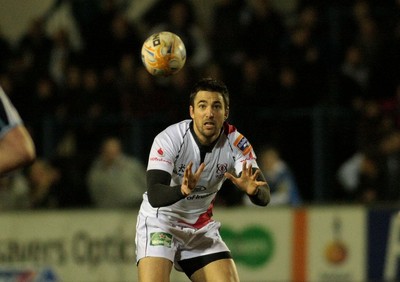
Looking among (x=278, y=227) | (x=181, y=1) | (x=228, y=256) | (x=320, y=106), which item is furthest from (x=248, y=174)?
(x=181, y=1)

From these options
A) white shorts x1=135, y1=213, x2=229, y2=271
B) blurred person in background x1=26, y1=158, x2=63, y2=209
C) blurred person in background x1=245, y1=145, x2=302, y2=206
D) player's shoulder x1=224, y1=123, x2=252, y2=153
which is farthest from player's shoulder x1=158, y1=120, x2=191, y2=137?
blurred person in background x1=26, y1=158, x2=63, y2=209

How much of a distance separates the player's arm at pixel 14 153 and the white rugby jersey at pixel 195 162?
2815 mm

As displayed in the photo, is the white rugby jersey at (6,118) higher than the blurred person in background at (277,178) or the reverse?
higher

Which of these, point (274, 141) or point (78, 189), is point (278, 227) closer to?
point (274, 141)

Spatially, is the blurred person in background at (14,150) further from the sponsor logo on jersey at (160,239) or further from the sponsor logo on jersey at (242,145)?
the sponsor logo on jersey at (242,145)

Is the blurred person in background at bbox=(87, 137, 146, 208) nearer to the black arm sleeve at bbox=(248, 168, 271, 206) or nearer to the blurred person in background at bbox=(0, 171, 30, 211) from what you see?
the blurred person in background at bbox=(0, 171, 30, 211)

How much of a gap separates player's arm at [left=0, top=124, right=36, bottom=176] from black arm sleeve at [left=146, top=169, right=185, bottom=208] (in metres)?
2.43

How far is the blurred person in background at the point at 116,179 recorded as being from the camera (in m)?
11.2

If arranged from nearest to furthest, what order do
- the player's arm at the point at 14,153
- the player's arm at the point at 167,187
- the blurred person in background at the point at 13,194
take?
the player's arm at the point at 14,153, the player's arm at the point at 167,187, the blurred person in background at the point at 13,194

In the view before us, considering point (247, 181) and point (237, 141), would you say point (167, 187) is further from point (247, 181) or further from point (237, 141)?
point (237, 141)

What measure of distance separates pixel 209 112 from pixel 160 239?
91 centimetres

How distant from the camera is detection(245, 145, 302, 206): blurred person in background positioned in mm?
10906

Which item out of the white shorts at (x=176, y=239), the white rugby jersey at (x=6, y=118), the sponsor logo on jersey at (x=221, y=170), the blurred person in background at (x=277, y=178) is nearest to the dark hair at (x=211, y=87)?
the sponsor logo on jersey at (x=221, y=170)

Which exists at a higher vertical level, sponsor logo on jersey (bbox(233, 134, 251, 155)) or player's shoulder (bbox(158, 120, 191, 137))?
player's shoulder (bbox(158, 120, 191, 137))
